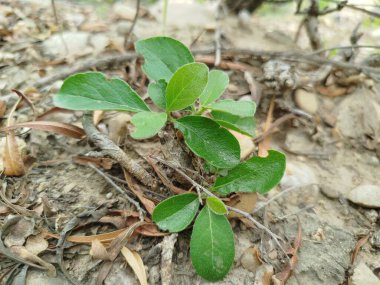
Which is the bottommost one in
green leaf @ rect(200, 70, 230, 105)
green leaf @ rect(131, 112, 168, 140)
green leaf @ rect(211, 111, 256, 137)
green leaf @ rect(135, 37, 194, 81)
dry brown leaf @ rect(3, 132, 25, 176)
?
dry brown leaf @ rect(3, 132, 25, 176)

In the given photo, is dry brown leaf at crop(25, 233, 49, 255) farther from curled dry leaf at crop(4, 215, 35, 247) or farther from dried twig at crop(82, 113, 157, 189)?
dried twig at crop(82, 113, 157, 189)

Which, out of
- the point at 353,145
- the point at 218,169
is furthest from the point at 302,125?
the point at 218,169

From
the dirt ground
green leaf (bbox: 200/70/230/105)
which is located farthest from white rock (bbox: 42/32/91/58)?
green leaf (bbox: 200/70/230/105)

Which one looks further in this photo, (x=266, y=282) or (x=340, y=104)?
(x=340, y=104)

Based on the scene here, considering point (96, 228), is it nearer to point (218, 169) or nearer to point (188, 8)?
point (218, 169)

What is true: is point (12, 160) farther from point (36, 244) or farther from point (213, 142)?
point (213, 142)

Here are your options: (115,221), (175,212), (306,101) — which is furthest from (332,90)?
(115,221)
